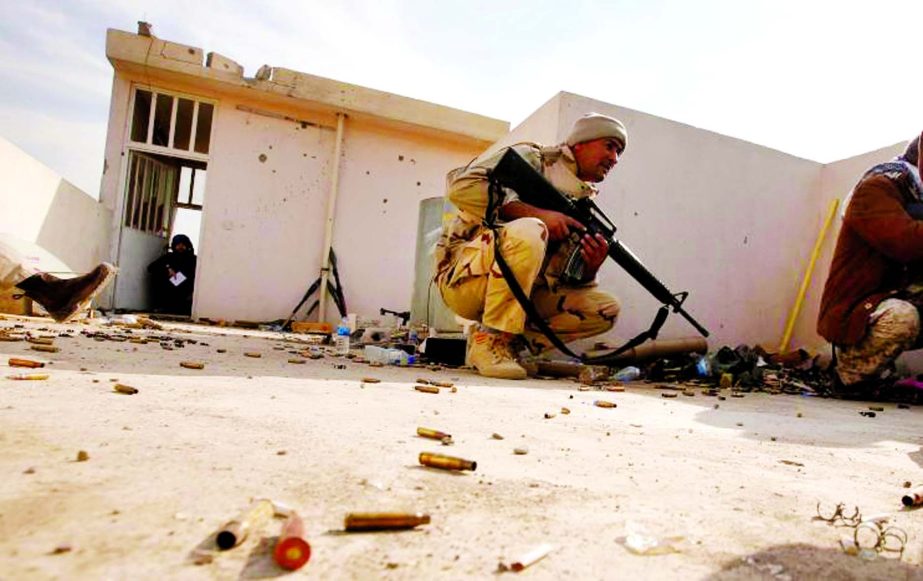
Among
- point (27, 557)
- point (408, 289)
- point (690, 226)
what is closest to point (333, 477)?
point (27, 557)

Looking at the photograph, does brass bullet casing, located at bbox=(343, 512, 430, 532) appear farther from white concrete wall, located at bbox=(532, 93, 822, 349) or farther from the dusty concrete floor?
white concrete wall, located at bbox=(532, 93, 822, 349)

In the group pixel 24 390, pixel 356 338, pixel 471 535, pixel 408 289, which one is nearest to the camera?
pixel 471 535

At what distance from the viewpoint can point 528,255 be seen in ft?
10.8

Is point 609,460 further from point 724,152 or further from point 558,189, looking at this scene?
point 724,152

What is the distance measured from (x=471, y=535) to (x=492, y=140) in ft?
29.7

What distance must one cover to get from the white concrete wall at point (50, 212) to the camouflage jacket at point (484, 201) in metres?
4.08

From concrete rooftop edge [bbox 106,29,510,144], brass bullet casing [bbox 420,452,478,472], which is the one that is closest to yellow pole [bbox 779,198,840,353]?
concrete rooftop edge [bbox 106,29,510,144]

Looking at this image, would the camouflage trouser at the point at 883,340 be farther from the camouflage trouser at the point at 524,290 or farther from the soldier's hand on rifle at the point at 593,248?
the soldier's hand on rifle at the point at 593,248

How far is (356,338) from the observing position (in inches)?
229

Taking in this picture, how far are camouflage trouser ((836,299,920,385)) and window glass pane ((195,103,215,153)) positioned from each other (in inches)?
338

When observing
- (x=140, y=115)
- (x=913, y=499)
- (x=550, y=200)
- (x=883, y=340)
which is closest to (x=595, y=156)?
(x=550, y=200)

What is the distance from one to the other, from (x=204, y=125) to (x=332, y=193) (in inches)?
114

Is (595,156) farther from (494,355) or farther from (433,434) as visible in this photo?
(433,434)

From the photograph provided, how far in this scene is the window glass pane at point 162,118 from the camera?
8.58 m
